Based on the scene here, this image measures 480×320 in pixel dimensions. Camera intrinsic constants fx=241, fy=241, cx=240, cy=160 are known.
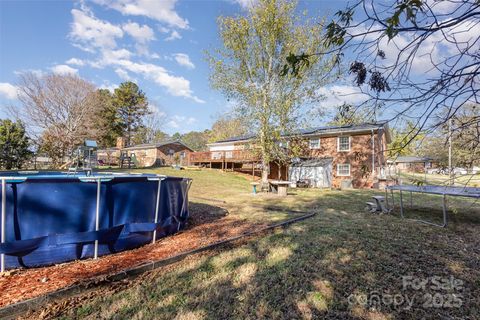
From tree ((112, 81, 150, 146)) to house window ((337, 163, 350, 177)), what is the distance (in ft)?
107

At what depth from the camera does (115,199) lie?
4246 mm

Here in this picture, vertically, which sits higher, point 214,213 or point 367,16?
point 367,16

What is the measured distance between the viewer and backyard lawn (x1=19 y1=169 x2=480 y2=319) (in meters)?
2.51

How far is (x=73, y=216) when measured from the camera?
377cm

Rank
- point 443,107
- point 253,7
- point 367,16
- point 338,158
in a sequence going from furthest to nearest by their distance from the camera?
Result: point 338,158 → point 253,7 → point 443,107 → point 367,16

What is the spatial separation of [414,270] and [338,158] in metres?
16.9

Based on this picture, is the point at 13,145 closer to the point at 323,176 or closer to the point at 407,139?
the point at 323,176

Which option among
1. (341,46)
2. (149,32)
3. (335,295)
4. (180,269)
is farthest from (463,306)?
(149,32)

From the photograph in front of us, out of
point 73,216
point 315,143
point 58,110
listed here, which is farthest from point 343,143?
point 58,110

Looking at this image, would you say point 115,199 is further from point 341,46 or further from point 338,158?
point 338,158

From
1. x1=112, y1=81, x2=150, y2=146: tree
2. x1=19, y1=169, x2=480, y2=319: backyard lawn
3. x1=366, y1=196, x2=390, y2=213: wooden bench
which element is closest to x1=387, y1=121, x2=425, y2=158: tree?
x1=19, y1=169, x2=480, y2=319: backyard lawn

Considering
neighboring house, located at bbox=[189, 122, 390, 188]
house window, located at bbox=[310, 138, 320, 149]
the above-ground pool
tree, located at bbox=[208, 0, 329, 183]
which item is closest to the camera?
the above-ground pool

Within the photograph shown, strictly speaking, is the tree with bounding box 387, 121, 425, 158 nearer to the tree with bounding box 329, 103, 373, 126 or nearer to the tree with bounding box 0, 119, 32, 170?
the tree with bounding box 329, 103, 373, 126

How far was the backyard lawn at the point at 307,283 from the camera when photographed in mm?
2514
